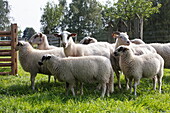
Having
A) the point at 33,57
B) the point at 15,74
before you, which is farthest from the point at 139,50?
the point at 15,74

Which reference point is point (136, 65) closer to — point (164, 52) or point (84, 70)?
point (84, 70)

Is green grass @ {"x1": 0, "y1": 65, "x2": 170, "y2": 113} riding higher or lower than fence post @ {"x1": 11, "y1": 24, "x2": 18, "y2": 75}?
lower

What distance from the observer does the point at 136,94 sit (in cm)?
564

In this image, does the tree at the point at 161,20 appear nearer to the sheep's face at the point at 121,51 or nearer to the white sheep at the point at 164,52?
the white sheep at the point at 164,52

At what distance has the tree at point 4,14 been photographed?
38703 mm

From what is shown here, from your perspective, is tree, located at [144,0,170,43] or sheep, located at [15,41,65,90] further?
tree, located at [144,0,170,43]

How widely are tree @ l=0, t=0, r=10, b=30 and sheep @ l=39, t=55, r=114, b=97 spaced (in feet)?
122

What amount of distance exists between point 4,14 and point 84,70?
38.2 m

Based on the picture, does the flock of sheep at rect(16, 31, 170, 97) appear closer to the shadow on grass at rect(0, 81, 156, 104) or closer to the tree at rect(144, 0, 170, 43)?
the shadow on grass at rect(0, 81, 156, 104)

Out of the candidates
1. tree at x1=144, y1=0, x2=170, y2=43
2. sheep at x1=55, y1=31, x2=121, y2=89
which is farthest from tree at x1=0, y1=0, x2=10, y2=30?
sheep at x1=55, y1=31, x2=121, y2=89

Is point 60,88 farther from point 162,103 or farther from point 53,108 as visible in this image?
point 162,103

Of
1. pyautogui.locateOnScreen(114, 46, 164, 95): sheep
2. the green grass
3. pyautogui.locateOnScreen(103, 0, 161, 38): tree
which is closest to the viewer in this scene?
the green grass

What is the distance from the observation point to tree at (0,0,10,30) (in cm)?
3870

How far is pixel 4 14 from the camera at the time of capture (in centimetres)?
3934
